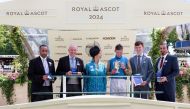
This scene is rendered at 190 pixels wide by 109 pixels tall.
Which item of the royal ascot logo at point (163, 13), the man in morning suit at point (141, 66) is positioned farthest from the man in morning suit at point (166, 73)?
the royal ascot logo at point (163, 13)

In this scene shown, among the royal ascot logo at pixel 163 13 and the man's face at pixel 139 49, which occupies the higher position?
the royal ascot logo at pixel 163 13

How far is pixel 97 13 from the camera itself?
966 centimetres

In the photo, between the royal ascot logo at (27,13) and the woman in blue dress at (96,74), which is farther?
the royal ascot logo at (27,13)

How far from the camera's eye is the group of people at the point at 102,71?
876cm

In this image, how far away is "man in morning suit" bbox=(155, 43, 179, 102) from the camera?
912 cm

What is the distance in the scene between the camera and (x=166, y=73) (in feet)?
30.2

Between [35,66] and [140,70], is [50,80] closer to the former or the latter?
[35,66]

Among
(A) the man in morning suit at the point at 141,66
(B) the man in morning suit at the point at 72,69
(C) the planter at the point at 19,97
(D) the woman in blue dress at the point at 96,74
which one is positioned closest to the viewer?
(D) the woman in blue dress at the point at 96,74

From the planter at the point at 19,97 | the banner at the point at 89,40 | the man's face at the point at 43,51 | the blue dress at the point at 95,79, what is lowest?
the planter at the point at 19,97

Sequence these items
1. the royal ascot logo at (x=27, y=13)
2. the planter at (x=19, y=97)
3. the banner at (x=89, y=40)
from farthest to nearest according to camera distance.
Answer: the planter at (x=19, y=97), the banner at (x=89, y=40), the royal ascot logo at (x=27, y=13)

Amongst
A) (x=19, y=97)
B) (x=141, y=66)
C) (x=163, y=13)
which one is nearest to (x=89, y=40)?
(x=163, y=13)

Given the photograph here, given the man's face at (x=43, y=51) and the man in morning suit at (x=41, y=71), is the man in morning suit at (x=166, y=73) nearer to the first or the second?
the man in morning suit at (x=41, y=71)

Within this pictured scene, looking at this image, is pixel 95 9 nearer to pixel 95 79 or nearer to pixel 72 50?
pixel 72 50

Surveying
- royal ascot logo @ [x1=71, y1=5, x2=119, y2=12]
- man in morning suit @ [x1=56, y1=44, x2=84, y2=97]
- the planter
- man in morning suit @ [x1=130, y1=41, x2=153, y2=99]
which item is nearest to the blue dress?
man in morning suit @ [x1=56, y1=44, x2=84, y2=97]
